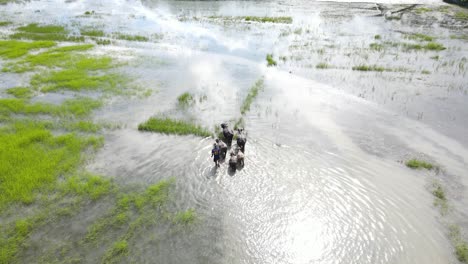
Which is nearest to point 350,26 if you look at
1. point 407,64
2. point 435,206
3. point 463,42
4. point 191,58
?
point 463,42

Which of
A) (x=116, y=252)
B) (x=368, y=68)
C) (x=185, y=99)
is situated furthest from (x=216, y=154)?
(x=368, y=68)

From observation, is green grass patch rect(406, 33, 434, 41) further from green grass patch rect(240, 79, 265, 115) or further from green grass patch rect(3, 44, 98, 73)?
green grass patch rect(3, 44, 98, 73)

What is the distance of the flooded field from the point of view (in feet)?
23.0

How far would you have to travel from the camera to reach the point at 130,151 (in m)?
10.3

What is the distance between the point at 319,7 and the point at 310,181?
38.4 metres

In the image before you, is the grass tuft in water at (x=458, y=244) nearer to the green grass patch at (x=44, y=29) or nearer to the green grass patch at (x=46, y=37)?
the green grass patch at (x=46, y=37)

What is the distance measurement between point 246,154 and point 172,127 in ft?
11.6

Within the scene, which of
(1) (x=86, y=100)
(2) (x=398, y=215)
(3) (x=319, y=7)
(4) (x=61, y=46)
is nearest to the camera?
(2) (x=398, y=215)

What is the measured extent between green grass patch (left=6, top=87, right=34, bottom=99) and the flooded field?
0.31 ft

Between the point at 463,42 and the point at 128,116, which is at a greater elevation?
the point at 463,42

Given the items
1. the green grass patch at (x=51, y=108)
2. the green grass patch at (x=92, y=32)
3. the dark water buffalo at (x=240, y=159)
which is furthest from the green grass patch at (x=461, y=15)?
the green grass patch at (x=92, y=32)

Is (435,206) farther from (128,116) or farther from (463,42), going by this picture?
(463,42)

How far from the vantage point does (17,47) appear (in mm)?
21641

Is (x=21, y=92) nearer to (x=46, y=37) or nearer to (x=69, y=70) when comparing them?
(x=69, y=70)
